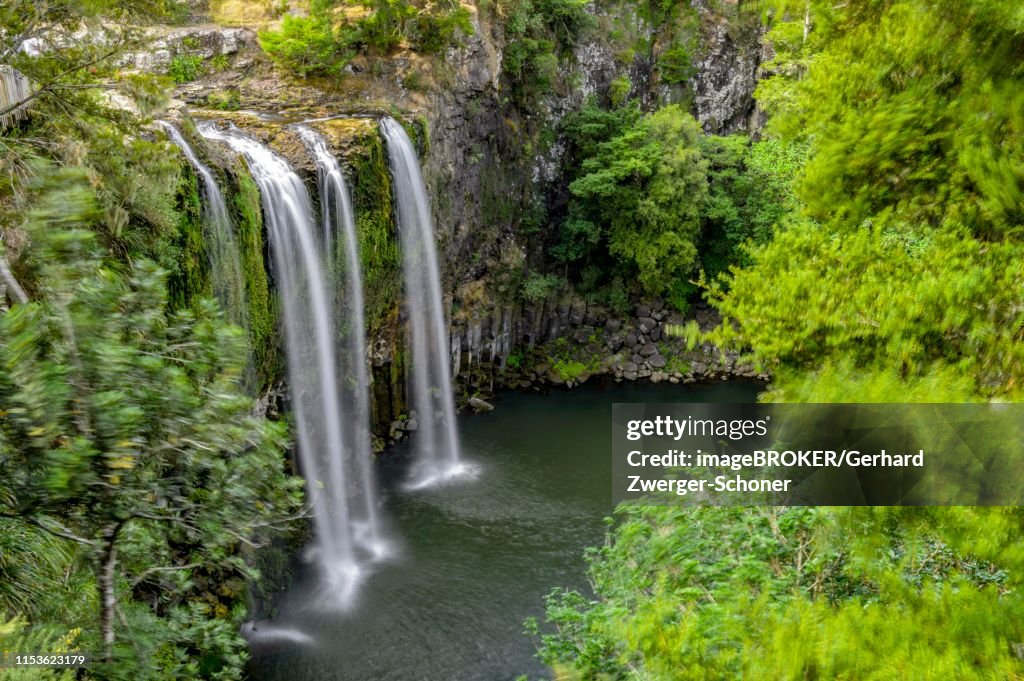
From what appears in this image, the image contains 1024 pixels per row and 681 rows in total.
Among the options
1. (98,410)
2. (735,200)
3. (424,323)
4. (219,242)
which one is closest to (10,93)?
(219,242)

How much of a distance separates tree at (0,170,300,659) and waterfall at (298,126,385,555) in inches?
338

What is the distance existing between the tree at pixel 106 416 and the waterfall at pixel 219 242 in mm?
5862

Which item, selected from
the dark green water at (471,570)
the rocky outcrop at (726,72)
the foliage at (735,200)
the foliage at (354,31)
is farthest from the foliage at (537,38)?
the dark green water at (471,570)

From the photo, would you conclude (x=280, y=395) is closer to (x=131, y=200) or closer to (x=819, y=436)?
(x=131, y=200)

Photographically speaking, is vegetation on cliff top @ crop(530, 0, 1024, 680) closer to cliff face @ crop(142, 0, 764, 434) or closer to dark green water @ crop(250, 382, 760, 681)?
dark green water @ crop(250, 382, 760, 681)

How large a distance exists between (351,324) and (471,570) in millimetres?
6155

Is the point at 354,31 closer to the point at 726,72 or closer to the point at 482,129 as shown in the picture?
the point at 482,129

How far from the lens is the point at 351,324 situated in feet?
51.6

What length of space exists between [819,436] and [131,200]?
8.86 m

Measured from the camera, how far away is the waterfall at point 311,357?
43.4 feet

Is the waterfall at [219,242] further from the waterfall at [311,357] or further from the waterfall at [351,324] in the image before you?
the waterfall at [351,324]

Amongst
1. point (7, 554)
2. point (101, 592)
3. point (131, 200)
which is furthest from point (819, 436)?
point (131, 200)

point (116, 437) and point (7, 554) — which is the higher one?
point (116, 437)

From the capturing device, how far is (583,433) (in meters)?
19.2
